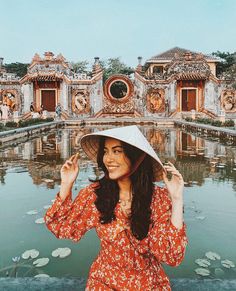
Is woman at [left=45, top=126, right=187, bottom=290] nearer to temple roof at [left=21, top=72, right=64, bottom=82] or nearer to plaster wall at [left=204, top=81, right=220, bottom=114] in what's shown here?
temple roof at [left=21, top=72, right=64, bottom=82]

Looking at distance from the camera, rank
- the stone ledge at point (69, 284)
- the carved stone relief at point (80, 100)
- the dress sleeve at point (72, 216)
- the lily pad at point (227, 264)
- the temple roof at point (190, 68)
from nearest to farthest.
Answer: the dress sleeve at point (72, 216), the stone ledge at point (69, 284), the lily pad at point (227, 264), the temple roof at point (190, 68), the carved stone relief at point (80, 100)

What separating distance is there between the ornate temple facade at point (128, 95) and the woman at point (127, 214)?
27.1 m

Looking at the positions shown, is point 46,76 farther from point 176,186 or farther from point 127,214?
point 176,186

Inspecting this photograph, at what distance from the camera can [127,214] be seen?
6.18 ft

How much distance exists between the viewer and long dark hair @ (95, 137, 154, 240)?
181 cm

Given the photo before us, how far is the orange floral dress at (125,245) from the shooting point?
5.78 feet

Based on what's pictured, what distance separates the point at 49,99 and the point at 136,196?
1110 inches

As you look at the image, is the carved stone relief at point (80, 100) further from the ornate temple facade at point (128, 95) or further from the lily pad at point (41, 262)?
the lily pad at point (41, 262)

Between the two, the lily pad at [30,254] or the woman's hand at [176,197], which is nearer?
the woman's hand at [176,197]

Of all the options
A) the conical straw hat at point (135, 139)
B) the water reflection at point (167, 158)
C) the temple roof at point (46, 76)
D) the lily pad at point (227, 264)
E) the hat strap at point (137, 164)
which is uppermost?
the temple roof at point (46, 76)

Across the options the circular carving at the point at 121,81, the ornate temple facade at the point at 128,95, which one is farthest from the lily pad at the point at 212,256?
the circular carving at the point at 121,81

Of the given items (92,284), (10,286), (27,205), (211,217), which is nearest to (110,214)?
(92,284)

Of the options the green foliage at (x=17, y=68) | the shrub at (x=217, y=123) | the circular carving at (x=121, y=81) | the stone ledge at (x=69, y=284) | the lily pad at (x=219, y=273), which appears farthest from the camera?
the green foliage at (x=17, y=68)

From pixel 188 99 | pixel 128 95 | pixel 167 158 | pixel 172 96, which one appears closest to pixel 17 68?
pixel 128 95
